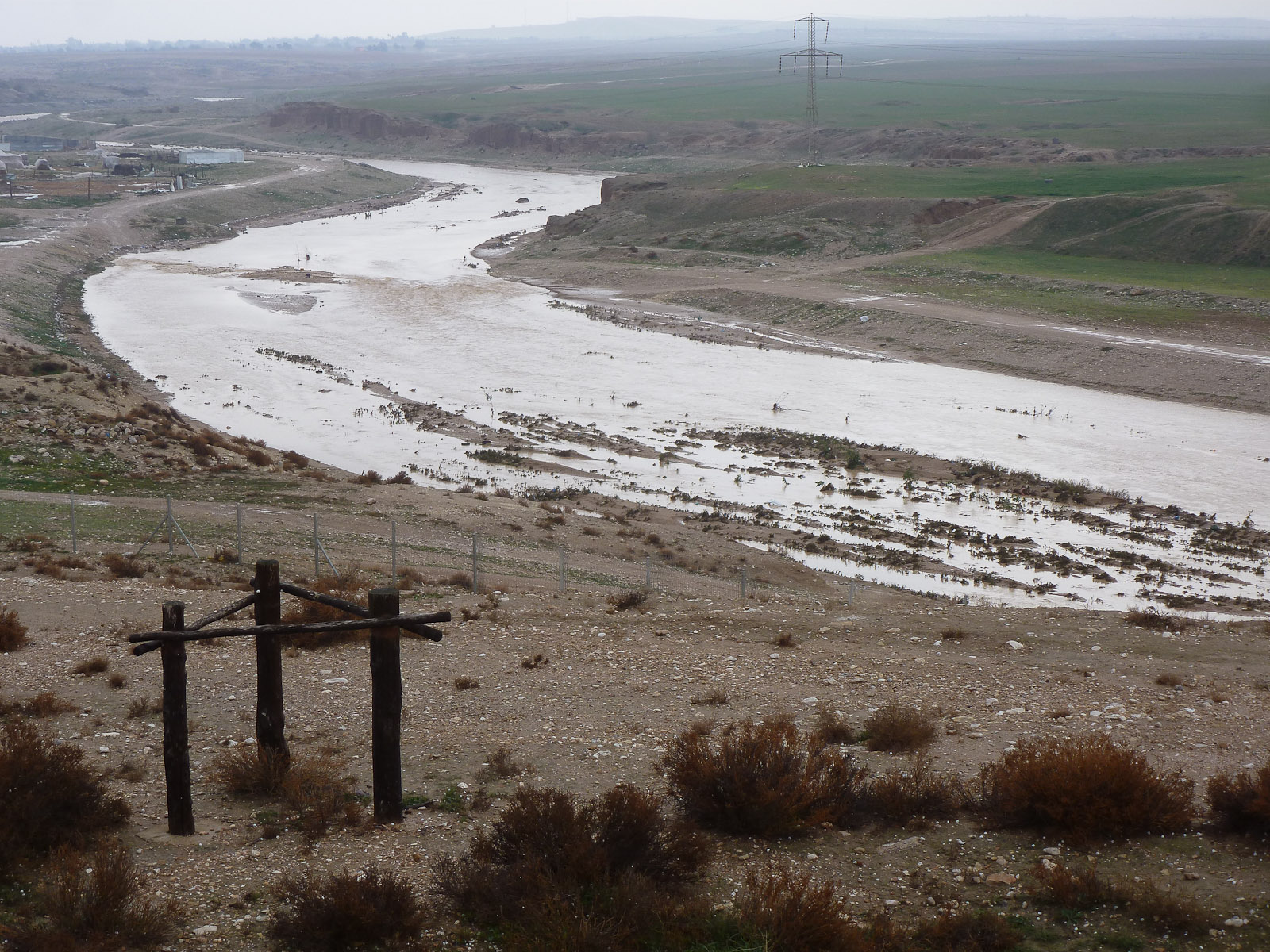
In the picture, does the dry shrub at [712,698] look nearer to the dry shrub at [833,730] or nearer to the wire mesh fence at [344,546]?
the dry shrub at [833,730]

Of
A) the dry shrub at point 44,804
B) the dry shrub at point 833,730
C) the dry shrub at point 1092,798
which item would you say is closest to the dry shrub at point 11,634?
the dry shrub at point 44,804

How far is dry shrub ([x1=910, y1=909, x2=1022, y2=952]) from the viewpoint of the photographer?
7344 millimetres

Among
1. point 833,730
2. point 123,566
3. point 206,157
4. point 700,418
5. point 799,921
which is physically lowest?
point 700,418

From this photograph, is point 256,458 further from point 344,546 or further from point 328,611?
point 328,611

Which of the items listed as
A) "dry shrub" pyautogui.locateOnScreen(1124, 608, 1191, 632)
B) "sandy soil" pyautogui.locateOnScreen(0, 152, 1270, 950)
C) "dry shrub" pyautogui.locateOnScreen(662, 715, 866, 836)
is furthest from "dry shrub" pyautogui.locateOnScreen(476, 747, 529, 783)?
"dry shrub" pyautogui.locateOnScreen(1124, 608, 1191, 632)

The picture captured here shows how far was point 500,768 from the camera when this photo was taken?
10.5 metres

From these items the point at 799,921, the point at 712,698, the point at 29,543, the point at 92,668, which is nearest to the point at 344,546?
the point at 29,543

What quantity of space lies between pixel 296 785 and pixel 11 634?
20.0ft

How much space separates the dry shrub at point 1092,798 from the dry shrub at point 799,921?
2.34m

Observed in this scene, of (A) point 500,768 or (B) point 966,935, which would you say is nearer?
(B) point 966,935

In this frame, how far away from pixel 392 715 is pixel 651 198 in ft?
255

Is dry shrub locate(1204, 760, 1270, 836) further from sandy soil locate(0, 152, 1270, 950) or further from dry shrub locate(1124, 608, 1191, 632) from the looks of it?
dry shrub locate(1124, 608, 1191, 632)

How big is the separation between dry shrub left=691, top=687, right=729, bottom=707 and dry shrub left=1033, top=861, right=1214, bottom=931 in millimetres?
5072

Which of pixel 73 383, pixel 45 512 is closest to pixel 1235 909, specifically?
pixel 45 512
